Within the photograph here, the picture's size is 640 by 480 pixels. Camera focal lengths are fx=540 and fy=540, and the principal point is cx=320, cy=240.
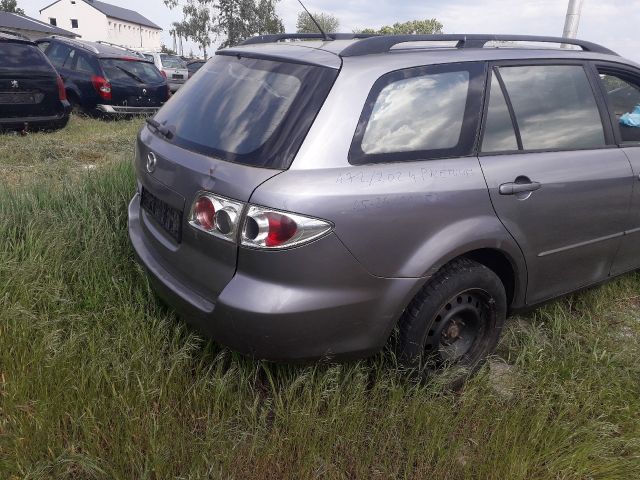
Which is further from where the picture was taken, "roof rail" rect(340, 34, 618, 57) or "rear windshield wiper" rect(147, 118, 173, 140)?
"rear windshield wiper" rect(147, 118, 173, 140)

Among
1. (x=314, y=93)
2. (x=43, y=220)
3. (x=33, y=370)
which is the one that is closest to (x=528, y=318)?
(x=314, y=93)

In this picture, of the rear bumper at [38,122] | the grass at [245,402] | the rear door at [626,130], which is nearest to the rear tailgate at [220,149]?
the grass at [245,402]

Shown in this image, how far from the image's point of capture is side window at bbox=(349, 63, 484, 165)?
233 centimetres

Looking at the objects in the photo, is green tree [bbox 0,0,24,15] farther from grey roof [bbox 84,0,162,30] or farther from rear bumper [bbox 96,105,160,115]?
rear bumper [bbox 96,105,160,115]

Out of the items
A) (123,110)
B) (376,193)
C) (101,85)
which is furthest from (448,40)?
(123,110)

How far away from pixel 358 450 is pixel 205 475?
2.00 feet

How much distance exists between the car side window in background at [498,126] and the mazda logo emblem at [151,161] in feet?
5.33

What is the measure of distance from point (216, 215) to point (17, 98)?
6607mm

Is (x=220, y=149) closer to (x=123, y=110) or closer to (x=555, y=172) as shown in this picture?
(x=555, y=172)

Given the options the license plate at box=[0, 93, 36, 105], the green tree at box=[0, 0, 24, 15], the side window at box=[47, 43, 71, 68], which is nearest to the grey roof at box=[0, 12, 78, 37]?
the green tree at box=[0, 0, 24, 15]

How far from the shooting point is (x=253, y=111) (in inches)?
95.0

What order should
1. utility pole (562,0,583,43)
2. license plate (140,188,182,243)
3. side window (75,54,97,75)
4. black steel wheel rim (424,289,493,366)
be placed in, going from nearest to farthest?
license plate (140,188,182,243) → black steel wheel rim (424,289,493,366) → utility pole (562,0,583,43) → side window (75,54,97,75)

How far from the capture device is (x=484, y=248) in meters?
2.64

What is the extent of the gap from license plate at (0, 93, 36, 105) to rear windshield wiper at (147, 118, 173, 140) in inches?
210
